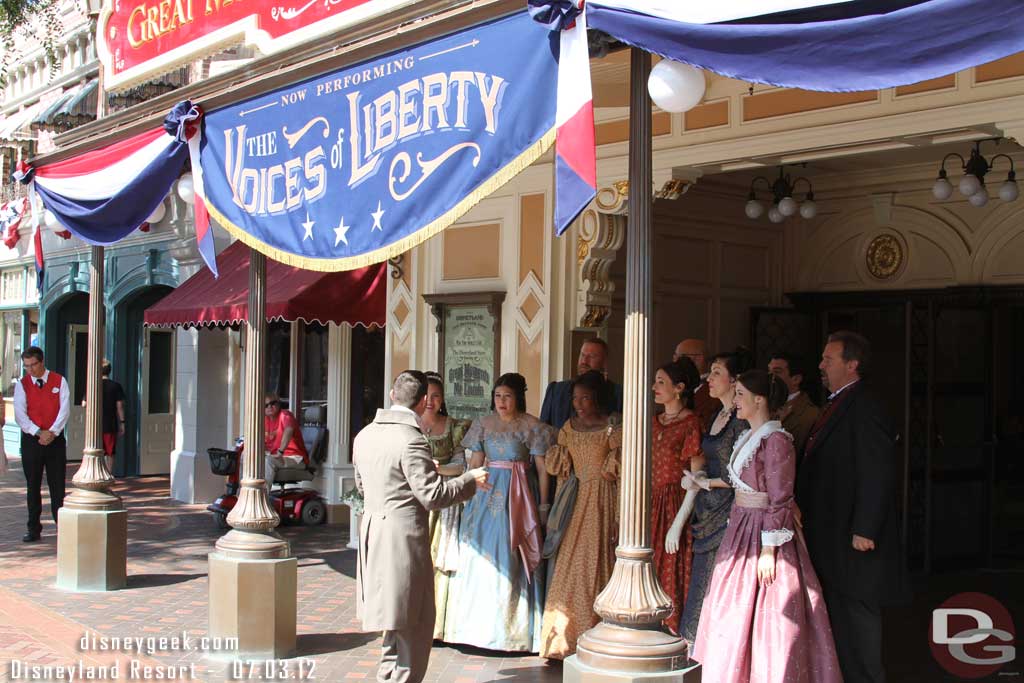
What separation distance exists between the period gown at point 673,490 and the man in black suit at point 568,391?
899mm

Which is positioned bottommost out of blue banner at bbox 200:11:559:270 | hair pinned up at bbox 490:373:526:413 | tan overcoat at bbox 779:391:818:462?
tan overcoat at bbox 779:391:818:462

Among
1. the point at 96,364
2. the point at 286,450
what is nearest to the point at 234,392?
the point at 286,450

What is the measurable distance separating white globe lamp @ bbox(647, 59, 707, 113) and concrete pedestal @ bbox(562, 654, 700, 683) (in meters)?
2.20

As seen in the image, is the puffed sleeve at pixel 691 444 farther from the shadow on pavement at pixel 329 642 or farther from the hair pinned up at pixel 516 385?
the shadow on pavement at pixel 329 642

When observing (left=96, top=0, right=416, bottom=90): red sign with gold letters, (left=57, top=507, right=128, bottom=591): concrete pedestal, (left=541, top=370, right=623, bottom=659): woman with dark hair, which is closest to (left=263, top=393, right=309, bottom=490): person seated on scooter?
(left=57, top=507, right=128, bottom=591): concrete pedestal

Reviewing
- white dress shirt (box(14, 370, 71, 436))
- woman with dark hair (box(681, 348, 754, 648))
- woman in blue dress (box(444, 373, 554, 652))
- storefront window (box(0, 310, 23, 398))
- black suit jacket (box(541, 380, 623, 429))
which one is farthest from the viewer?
storefront window (box(0, 310, 23, 398))

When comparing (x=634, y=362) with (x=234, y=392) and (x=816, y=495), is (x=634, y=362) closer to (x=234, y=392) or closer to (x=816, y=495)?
(x=816, y=495)

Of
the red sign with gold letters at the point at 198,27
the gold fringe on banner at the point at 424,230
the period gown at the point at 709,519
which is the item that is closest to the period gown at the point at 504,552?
the period gown at the point at 709,519

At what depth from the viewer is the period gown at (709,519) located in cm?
593

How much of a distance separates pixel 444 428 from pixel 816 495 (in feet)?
8.47

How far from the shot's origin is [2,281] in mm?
20953

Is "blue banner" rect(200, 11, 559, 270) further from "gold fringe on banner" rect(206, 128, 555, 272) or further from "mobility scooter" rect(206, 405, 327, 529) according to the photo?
"mobility scooter" rect(206, 405, 327, 529)

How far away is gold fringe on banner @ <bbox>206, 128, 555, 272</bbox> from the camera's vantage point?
470 cm

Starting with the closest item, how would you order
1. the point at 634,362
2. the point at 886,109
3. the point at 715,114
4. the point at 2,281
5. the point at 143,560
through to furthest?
the point at 634,362 < the point at 886,109 < the point at 715,114 < the point at 143,560 < the point at 2,281
